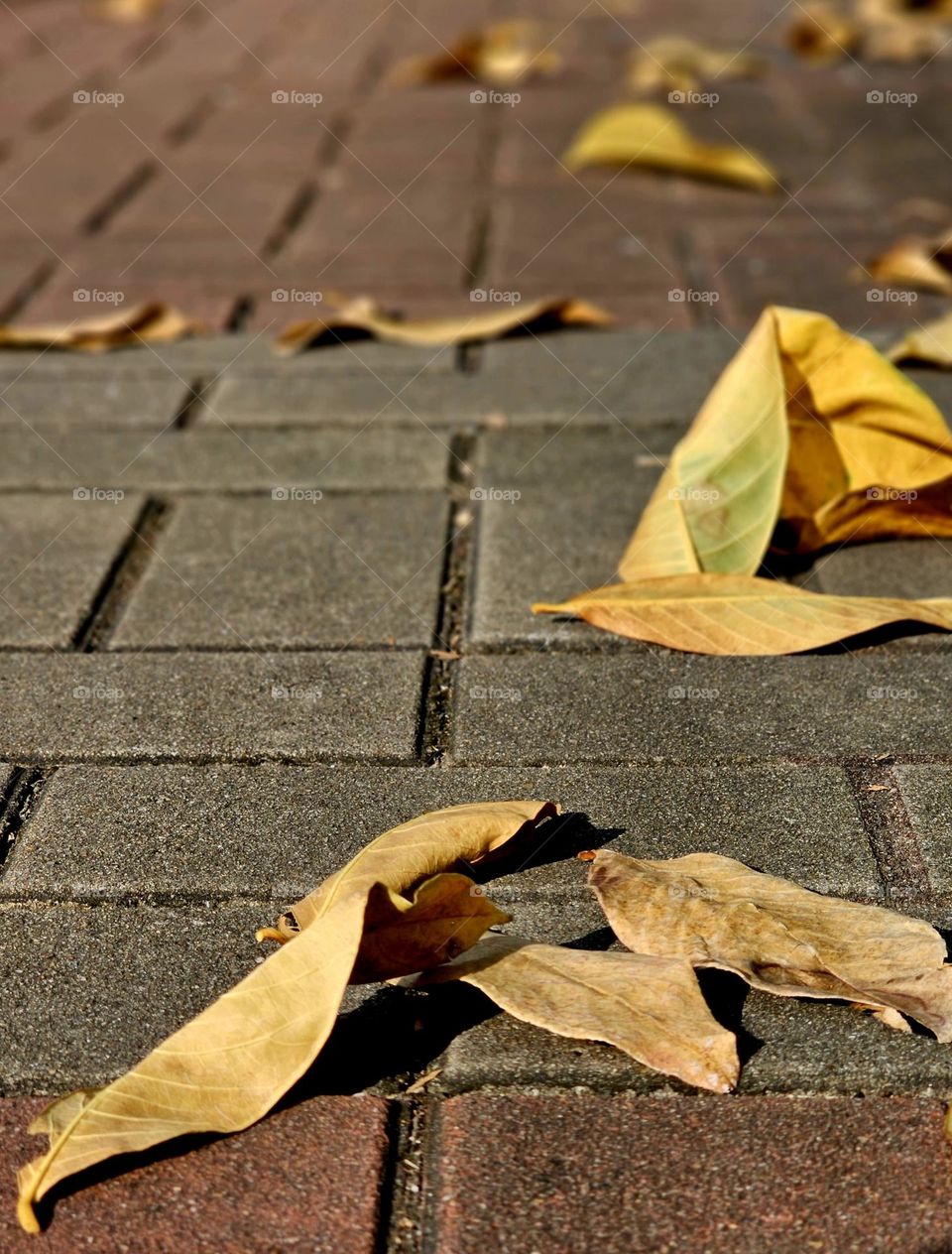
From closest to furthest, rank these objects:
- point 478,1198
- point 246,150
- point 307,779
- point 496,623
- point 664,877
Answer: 1. point 478,1198
2. point 664,877
3. point 307,779
4. point 496,623
5. point 246,150

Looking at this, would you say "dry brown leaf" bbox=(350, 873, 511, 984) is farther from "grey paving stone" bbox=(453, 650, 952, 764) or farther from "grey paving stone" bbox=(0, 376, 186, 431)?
"grey paving stone" bbox=(0, 376, 186, 431)

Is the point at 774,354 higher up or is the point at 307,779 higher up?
the point at 774,354

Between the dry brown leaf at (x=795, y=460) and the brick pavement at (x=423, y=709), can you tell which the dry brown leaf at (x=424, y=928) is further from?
the dry brown leaf at (x=795, y=460)

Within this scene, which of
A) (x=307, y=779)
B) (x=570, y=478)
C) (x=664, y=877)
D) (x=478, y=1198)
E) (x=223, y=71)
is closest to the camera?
(x=478, y=1198)

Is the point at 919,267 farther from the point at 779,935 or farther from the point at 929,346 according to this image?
the point at 779,935

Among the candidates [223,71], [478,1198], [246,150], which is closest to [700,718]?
[478,1198]

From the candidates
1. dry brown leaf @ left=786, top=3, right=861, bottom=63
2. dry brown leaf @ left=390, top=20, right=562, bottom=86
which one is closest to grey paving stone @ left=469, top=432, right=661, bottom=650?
dry brown leaf @ left=390, top=20, right=562, bottom=86

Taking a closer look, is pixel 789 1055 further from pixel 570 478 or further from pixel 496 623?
pixel 570 478
